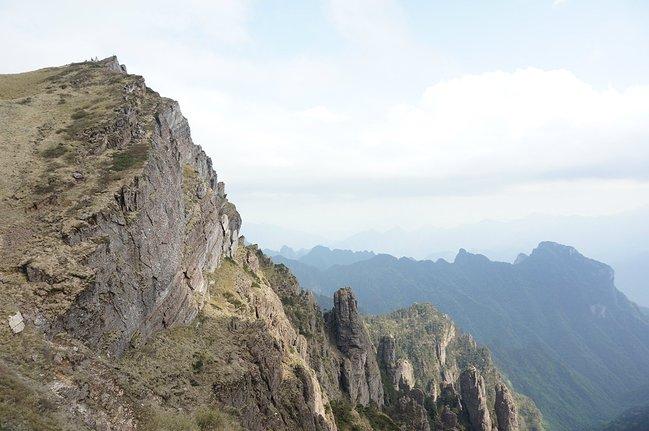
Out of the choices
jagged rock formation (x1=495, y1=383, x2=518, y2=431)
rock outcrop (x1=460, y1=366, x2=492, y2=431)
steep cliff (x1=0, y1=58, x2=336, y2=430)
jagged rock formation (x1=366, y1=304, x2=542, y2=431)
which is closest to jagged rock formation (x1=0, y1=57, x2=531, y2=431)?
steep cliff (x1=0, y1=58, x2=336, y2=430)

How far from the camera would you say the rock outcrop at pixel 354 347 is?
9162 centimetres

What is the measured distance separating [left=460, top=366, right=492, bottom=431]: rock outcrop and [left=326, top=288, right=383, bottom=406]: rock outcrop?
30.2 metres

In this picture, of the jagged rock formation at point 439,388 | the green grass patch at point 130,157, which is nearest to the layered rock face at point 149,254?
the green grass patch at point 130,157

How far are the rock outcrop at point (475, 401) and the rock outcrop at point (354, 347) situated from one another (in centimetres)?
3025

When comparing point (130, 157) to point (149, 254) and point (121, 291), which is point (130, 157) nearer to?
point (149, 254)

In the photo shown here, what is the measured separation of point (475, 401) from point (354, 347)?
4560 cm

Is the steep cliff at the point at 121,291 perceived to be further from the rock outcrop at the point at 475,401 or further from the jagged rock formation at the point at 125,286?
the rock outcrop at the point at 475,401

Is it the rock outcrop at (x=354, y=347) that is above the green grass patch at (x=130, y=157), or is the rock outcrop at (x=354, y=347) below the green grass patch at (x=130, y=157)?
A: below

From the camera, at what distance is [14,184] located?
41562 mm

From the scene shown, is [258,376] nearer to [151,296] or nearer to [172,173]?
[151,296]

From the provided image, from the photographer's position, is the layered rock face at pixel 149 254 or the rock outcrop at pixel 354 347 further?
the rock outcrop at pixel 354 347

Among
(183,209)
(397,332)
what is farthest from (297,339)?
(397,332)

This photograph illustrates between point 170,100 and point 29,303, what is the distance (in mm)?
47547

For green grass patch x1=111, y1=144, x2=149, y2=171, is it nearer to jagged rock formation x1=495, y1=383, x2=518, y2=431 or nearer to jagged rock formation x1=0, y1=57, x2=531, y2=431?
jagged rock formation x1=0, y1=57, x2=531, y2=431
